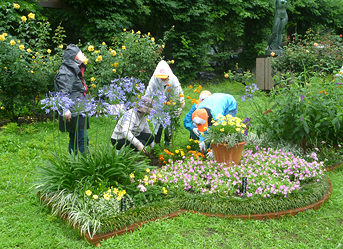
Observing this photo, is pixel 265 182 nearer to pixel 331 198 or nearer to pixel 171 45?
pixel 331 198

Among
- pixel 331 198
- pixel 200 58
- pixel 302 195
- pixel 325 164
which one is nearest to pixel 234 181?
pixel 302 195

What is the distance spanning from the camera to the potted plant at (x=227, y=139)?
148 inches

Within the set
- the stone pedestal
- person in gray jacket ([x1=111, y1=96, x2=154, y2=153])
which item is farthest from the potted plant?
the stone pedestal

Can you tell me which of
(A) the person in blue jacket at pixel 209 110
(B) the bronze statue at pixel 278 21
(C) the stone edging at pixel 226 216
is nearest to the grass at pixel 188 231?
(C) the stone edging at pixel 226 216

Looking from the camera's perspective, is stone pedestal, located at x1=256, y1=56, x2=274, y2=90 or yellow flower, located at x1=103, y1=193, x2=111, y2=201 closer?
yellow flower, located at x1=103, y1=193, x2=111, y2=201

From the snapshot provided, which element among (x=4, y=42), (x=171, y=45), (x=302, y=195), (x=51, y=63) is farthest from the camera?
(x=171, y=45)

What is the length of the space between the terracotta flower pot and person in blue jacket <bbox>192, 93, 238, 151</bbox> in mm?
431

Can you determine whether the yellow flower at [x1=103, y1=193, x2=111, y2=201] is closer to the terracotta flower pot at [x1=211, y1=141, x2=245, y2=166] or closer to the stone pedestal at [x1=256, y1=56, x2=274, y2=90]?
the terracotta flower pot at [x1=211, y1=141, x2=245, y2=166]

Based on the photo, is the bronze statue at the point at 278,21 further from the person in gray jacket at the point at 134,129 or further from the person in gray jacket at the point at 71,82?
the person in gray jacket at the point at 71,82

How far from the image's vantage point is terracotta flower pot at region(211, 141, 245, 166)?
3811 mm

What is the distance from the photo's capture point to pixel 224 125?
3.82 m

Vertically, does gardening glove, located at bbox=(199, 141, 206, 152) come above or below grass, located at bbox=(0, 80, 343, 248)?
above

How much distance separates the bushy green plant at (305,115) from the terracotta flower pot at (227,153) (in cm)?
69

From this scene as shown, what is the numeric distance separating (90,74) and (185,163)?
4398 millimetres
